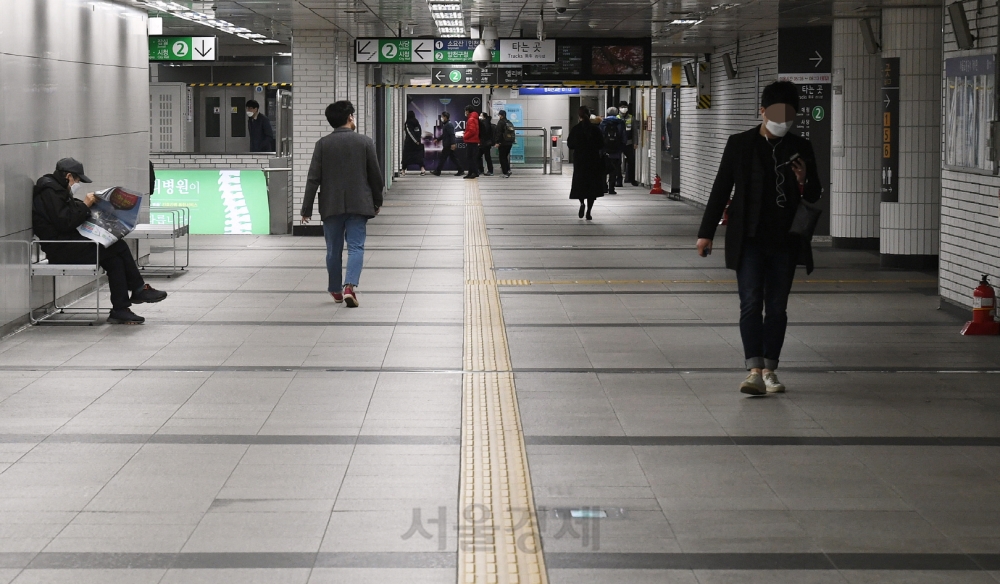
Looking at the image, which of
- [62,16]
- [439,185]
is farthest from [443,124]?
[62,16]

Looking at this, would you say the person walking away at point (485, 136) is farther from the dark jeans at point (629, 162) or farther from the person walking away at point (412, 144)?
the dark jeans at point (629, 162)

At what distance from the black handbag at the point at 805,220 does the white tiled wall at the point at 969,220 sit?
3323mm

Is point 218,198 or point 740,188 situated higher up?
point 740,188

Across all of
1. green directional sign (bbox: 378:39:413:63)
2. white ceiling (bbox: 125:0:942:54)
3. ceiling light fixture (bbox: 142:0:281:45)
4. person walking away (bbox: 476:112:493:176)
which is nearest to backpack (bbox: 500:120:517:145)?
person walking away (bbox: 476:112:493:176)

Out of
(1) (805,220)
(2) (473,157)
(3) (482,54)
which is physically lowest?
(1) (805,220)

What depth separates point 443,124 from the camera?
113ft

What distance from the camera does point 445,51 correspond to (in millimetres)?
18953

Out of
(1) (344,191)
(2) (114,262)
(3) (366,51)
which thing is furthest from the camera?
(3) (366,51)

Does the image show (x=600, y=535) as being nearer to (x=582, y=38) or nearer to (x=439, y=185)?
(x=582, y=38)

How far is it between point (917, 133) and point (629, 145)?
58.6 feet

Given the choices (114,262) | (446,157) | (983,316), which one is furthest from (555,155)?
(983,316)

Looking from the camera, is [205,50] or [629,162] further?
[629,162]

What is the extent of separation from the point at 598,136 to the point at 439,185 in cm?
952

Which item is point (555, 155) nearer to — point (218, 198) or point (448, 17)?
point (448, 17)
